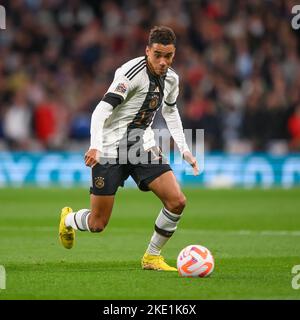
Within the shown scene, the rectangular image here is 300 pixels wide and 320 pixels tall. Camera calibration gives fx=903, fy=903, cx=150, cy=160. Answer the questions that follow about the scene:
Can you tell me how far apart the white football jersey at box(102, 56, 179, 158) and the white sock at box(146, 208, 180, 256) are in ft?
2.29

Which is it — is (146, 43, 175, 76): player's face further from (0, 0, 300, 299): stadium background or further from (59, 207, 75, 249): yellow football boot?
(0, 0, 300, 299): stadium background

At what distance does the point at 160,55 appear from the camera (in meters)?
8.50

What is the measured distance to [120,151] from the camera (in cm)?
881

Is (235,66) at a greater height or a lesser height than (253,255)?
greater

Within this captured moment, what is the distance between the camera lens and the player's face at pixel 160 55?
846 cm

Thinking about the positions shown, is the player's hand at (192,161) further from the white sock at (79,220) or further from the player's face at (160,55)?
the white sock at (79,220)

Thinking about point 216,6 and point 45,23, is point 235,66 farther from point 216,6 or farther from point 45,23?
point 45,23

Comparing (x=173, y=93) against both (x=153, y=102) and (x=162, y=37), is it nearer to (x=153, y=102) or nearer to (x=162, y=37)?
(x=153, y=102)

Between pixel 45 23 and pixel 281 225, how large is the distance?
1236 centimetres

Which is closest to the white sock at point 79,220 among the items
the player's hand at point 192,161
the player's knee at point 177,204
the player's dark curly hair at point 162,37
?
the player's knee at point 177,204

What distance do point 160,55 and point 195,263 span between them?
197 cm

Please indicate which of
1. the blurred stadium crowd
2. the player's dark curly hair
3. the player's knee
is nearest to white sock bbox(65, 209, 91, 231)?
the player's knee

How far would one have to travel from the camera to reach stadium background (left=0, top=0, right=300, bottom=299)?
17.2 metres
